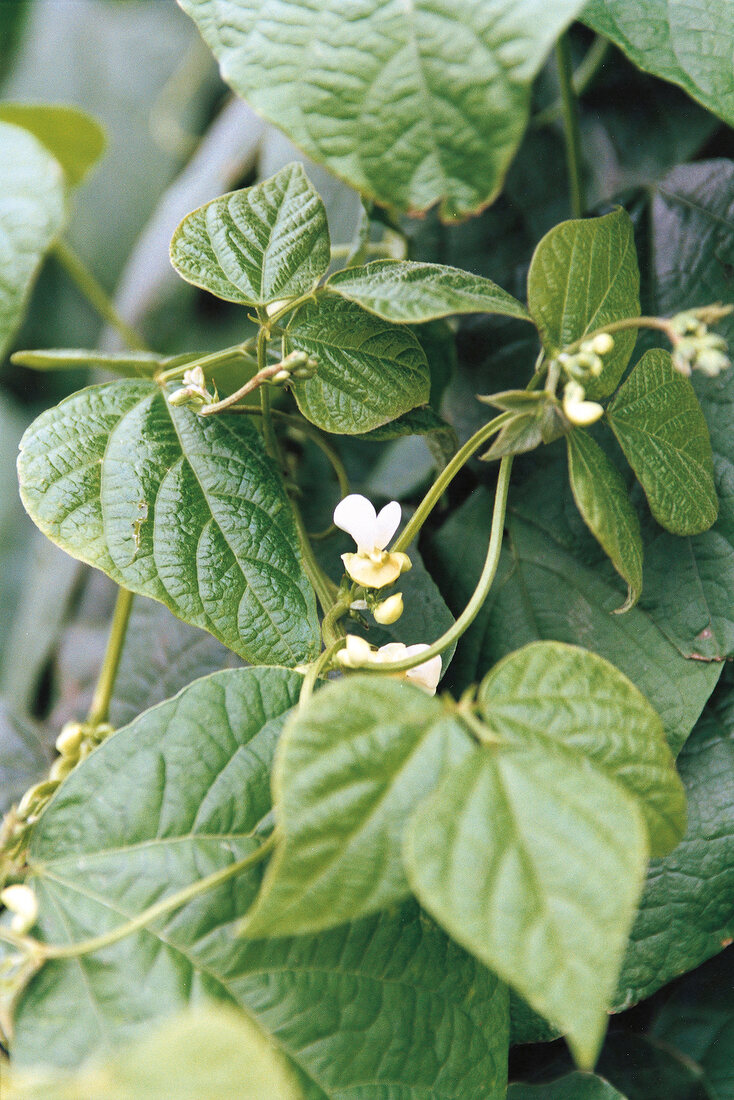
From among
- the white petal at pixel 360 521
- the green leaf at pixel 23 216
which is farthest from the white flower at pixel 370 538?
the green leaf at pixel 23 216

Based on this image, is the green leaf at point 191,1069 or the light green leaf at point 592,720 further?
the light green leaf at point 592,720

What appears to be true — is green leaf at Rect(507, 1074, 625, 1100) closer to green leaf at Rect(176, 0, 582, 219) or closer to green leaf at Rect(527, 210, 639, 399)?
green leaf at Rect(527, 210, 639, 399)

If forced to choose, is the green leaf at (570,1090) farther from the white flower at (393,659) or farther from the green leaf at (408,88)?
the green leaf at (408,88)

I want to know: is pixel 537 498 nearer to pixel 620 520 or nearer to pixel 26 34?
pixel 620 520

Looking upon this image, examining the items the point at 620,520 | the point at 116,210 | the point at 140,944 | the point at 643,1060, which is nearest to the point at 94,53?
the point at 116,210

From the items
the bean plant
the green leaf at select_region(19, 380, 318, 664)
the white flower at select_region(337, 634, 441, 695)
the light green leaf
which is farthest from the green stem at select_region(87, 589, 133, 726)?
the light green leaf
